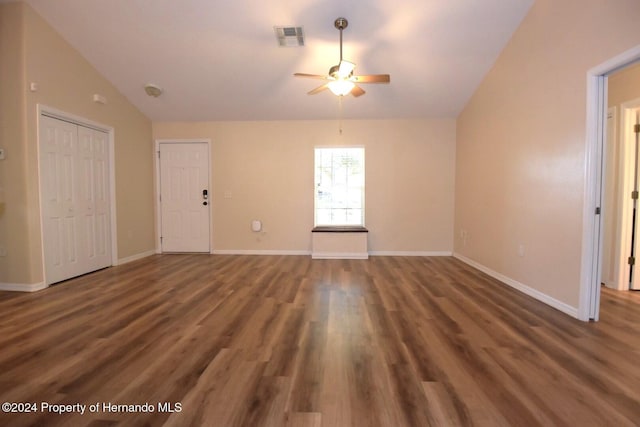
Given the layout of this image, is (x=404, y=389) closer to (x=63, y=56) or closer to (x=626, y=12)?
(x=626, y=12)

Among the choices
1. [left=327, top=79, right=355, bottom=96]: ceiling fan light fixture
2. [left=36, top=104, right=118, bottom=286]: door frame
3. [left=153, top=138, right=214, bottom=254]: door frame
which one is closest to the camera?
[left=327, top=79, right=355, bottom=96]: ceiling fan light fixture

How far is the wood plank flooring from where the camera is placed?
1440 mm

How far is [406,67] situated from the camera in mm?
4172

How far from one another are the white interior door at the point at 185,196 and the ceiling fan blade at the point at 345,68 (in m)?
3.52

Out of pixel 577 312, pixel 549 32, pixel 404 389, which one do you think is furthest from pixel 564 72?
pixel 404 389

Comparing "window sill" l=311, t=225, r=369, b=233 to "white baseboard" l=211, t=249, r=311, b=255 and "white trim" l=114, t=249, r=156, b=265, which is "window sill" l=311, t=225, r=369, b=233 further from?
"white trim" l=114, t=249, r=156, b=265

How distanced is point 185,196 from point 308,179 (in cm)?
244

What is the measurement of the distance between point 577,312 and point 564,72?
2.24 metres

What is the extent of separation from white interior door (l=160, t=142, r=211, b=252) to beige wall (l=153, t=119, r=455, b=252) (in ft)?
0.65

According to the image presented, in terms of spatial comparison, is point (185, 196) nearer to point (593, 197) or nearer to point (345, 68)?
point (345, 68)

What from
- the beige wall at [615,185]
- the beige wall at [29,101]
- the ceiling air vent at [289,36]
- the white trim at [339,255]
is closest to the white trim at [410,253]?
the white trim at [339,255]

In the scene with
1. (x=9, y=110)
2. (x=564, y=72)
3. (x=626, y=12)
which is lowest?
(x=9, y=110)

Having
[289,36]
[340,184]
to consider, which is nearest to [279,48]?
[289,36]

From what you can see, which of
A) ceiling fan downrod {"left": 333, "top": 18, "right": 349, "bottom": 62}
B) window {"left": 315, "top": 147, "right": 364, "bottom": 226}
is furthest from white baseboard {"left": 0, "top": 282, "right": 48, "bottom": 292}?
ceiling fan downrod {"left": 333, "top": 18, "right": 349, "bottom": 62}
